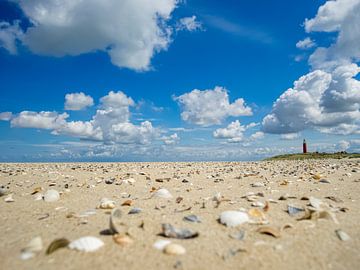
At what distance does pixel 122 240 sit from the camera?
3186 millimetres

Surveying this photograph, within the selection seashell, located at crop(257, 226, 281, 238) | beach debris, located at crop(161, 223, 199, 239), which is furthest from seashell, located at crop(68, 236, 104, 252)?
seashell, located at crop(257, 226, 281, 238)

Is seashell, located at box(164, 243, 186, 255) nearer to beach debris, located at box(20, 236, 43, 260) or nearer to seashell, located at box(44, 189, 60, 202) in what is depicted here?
beach debris, located at box(20, 236, 43, 260)

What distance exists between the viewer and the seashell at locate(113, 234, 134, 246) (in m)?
3.16

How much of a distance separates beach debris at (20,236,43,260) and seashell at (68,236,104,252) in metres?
0.33

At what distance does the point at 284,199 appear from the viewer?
18.8 feet

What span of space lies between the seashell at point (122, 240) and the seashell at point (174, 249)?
Result: 461mm

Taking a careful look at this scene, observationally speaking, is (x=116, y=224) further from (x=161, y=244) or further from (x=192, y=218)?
(x=192, y=218)

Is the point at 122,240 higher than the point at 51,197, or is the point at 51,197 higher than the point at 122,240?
the point at 51,197

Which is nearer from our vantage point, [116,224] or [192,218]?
[116,224]

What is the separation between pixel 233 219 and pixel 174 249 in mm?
1226

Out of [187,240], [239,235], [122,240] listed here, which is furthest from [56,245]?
[239,235]

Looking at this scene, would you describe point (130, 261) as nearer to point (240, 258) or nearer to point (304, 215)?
point (240, 258)

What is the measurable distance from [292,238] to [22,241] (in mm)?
3253

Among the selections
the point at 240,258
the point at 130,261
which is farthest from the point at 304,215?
the point at 130,261
